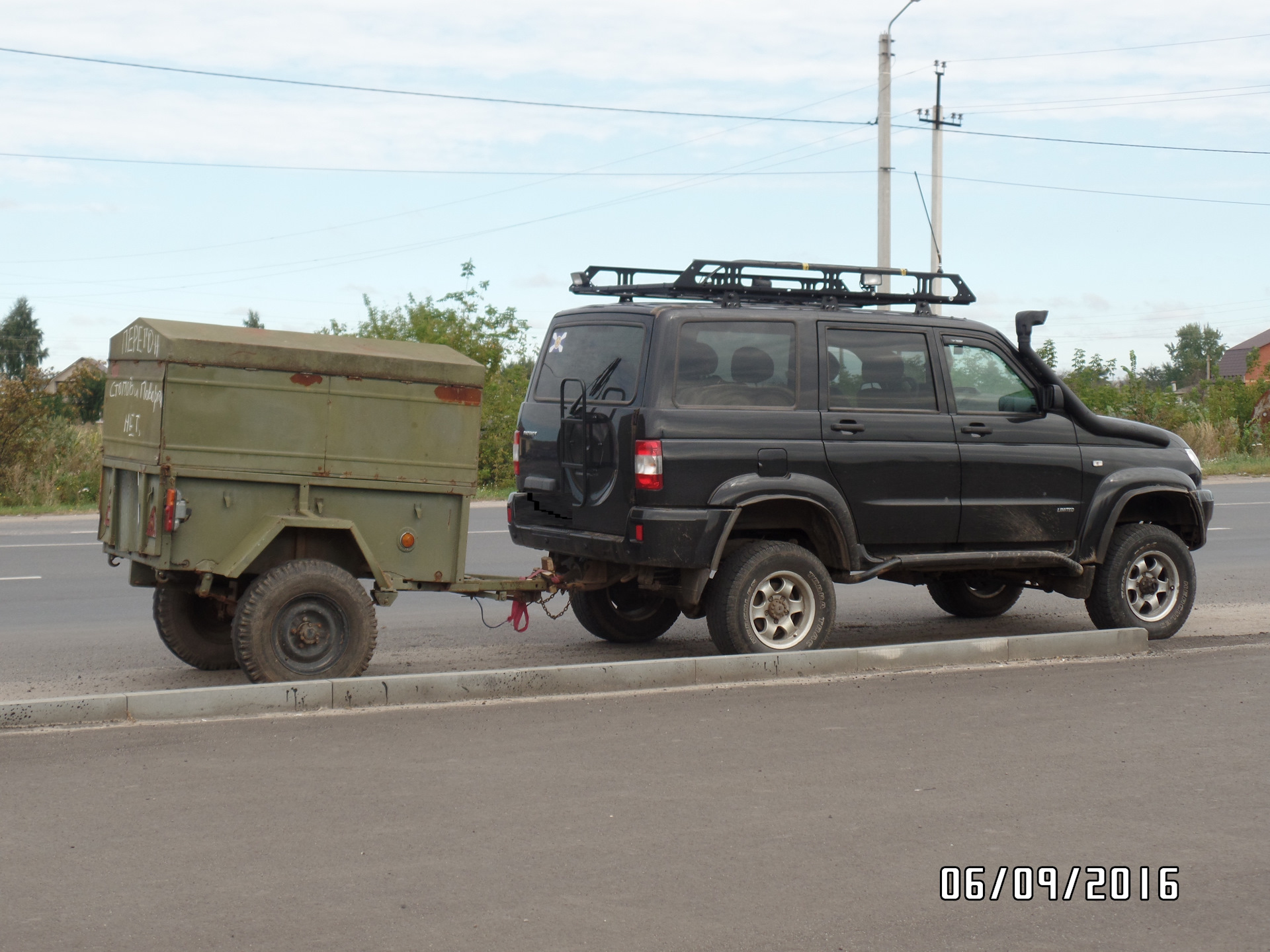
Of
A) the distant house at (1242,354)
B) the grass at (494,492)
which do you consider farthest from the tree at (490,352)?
the distant house at (1242,354)

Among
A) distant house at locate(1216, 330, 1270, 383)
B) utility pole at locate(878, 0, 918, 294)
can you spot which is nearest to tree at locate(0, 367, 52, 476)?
utility pole at locate(878, 0, 918, 294)

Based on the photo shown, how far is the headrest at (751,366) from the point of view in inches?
333

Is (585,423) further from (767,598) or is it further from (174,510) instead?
(174,510)

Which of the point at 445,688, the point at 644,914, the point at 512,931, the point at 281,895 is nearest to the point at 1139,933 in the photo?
the point at 644,914

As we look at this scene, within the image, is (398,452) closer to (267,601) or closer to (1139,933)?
(267,601)

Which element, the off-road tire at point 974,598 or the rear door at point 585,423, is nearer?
the rear door at point 585,423

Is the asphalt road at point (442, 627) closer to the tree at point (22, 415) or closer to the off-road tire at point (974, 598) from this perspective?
→ the off-road tire at point (974, 598)

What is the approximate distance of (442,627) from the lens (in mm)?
10438

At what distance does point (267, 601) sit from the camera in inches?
292

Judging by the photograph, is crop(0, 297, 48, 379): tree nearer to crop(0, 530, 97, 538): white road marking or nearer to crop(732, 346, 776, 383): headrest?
crop(0, 530, 97, 538): white road marking

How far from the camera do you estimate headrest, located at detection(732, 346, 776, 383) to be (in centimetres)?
847

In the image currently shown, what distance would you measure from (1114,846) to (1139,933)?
784 mm

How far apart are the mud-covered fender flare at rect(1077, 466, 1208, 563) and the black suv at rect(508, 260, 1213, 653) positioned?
0.01m

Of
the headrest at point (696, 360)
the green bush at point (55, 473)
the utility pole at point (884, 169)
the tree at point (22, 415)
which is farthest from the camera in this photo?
the utility pole at point (884, 169)
